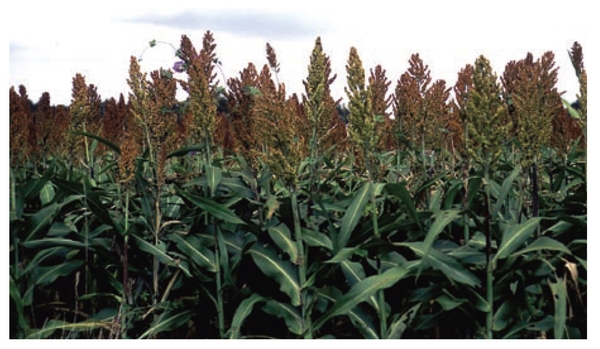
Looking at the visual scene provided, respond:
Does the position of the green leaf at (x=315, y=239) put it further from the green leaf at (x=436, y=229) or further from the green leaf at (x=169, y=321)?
the green leaf at (x=169, y=321)

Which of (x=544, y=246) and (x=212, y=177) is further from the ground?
(x=212, y=177)

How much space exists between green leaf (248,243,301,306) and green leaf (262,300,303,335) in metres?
0.10

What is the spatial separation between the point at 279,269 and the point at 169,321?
2.28ft

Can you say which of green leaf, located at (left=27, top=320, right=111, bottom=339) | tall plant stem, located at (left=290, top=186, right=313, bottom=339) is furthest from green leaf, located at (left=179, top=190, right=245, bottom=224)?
green leaf, located at (left=27, top=320, right=111, bottom=339)

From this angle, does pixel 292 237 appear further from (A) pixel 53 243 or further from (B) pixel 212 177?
(A) pixel 53 243

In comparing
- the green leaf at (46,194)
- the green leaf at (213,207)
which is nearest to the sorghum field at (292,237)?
the green leaf at (213,207)

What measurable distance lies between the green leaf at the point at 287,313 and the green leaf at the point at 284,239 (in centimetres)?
30

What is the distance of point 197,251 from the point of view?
150 inches

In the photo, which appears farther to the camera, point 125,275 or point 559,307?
point 125,275

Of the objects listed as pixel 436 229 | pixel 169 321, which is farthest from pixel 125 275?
pixel 436 229

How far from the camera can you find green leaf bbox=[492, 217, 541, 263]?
11.2 ft

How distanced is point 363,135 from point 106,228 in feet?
5.48

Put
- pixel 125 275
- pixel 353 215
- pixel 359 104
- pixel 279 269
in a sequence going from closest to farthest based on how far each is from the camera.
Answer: pixel 359 104, pixel 353 215, pixel 279 269, pixel 125 275

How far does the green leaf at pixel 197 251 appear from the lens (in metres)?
3.78
